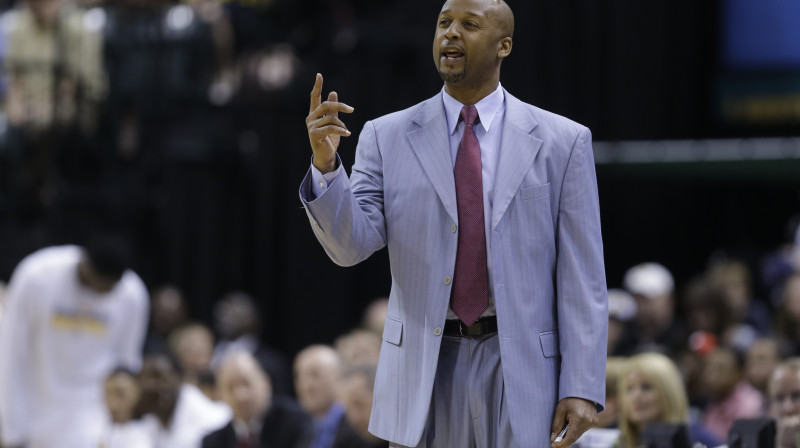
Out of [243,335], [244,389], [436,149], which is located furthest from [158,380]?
[436,149]

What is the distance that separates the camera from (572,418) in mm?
3279

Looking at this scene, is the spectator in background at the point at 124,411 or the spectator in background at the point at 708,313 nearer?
the spectator in background at the point at 124,411

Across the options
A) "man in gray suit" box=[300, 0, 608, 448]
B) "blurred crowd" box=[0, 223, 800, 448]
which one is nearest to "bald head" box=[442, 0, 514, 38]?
"man in gray suit" box=[300, 0, 608, 448]

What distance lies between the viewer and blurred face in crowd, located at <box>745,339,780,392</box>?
7680mm

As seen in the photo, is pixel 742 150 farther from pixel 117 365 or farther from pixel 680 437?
pixel 680 437

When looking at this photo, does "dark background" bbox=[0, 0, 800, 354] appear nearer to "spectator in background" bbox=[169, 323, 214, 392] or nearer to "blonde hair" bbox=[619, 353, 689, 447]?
"spectator in background" bbox=[169, 323, 214, 392]

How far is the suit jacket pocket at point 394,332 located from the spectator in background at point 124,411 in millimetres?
4380

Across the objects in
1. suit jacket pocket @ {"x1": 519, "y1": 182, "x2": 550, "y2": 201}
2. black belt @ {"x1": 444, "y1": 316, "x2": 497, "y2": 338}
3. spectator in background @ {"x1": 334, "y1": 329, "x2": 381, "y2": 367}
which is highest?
suit jacket pocket @ {"x1": 519, "y1": 182, "x2": 550, "y2": 201}

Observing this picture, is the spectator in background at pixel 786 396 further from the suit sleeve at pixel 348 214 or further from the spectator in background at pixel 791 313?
the spectator in background at pixel 791 313

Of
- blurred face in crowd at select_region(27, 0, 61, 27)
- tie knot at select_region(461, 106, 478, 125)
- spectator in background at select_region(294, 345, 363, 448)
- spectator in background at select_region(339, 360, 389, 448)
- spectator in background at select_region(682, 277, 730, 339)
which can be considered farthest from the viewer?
blurred face in crowd at select_region(27, 0, 61, 27)

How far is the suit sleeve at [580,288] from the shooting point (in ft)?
10.8

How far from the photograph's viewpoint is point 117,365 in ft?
26.0

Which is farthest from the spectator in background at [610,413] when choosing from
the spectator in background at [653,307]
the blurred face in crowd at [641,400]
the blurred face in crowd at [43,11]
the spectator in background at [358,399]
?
the blurred face in crowd at [43,11]

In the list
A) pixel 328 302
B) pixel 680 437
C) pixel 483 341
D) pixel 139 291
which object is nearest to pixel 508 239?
pixel 483 341
